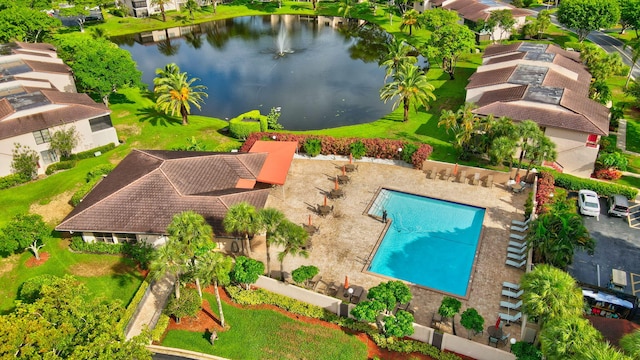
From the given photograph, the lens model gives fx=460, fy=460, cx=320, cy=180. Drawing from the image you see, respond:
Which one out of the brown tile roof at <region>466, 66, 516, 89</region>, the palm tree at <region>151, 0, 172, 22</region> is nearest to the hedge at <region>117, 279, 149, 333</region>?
the brown tile roof at <region>466, 66, 516, 89</region>

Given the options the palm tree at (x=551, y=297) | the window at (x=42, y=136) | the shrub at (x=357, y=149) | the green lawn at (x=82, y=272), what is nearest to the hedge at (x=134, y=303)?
the green lawn at (x=82, y=272)

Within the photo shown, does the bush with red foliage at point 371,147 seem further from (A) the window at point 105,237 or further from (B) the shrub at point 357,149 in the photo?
(A) the window at point 105,237

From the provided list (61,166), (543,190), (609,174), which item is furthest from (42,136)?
(609,174)

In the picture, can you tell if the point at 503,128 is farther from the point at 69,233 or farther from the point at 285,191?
the point at 69,233

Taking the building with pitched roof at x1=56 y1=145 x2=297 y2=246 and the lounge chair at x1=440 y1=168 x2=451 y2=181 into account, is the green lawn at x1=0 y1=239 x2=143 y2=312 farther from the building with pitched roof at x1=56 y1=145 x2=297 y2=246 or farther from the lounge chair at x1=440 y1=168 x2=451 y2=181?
the lounge chair at x1=440 y1=168 x2=451 y2=181

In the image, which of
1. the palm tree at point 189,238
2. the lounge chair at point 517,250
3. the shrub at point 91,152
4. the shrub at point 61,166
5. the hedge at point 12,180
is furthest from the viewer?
the shrub at point 91,152

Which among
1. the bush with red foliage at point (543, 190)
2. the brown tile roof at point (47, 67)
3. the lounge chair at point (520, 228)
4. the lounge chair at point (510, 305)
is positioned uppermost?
the brown tile roof at point (47, 67)

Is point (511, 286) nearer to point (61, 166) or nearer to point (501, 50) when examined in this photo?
point (61, 166)
